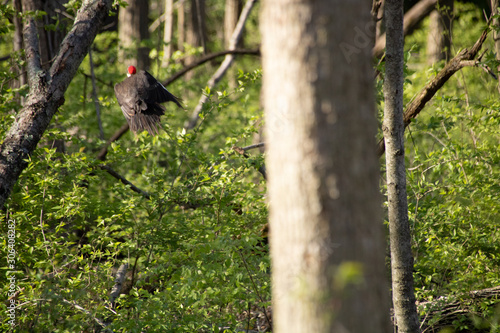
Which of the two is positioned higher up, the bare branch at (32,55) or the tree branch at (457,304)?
the bare branch at (32,55)

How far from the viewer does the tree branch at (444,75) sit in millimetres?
3943

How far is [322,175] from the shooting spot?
1636 millimetres

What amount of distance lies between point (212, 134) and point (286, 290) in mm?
7691

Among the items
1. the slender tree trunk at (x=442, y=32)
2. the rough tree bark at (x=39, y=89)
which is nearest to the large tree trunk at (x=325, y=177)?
the rough tree bark at (x=39, y=89)

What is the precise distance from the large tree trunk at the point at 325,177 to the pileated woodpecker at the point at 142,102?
397 cm

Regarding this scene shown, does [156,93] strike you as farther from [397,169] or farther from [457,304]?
[457,304]

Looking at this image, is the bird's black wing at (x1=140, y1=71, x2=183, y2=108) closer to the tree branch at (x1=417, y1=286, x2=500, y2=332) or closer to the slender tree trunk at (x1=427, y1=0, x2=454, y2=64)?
the slender tree trunk at (x1=427, y1=0, x2=454, y2=64)

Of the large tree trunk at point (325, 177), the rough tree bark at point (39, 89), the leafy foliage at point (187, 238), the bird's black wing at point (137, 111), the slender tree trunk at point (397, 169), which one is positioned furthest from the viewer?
the bird's black wing at point (137, 111)

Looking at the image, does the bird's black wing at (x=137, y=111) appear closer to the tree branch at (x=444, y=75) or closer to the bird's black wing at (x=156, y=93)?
the bird's black wing at (x=156, y=93)

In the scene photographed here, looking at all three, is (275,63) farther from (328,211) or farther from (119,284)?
(119,284)

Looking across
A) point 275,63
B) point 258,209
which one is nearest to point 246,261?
point 258,209

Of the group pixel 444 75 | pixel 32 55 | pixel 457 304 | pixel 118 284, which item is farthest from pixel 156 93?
pixel 457 304

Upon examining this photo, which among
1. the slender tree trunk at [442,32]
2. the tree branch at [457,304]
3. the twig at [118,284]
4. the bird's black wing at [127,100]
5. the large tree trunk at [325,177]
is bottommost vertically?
the tree branch at [457,304]

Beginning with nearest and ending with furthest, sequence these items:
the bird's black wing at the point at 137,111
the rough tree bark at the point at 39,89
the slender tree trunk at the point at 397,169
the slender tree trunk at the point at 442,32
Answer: the slender tree trunk at the point at 397,169
the rough tree bark at the point at 39,89
the bird's black wing at the point at 137,111
the slender tree trunk at the point at 442,32
